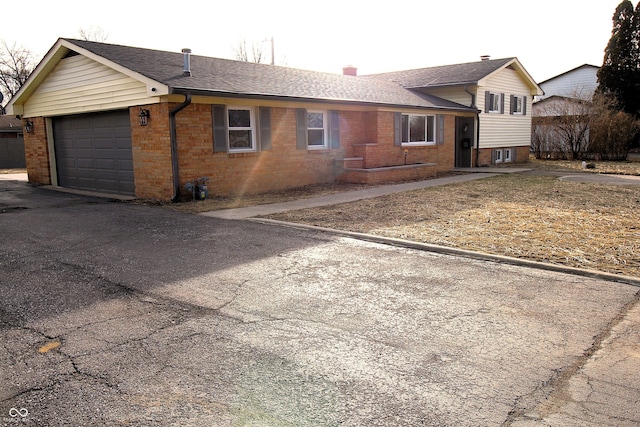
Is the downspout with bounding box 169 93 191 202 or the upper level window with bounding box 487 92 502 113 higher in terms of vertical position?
the upper level window with bounding box 487 92 502 113

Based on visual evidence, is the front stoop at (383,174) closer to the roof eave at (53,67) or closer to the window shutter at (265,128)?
the window shutter at (265,128)

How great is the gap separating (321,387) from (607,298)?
11.2 ft

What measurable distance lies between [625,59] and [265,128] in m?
28.6

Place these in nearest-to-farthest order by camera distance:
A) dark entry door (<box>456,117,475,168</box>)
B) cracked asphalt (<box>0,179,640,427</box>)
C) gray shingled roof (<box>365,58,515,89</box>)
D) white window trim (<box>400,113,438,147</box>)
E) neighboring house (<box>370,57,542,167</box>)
Result: cracked asphalt (<box>0,179,640,427</box>) → white window trim (<box>400,113,438,147</box>) → gray shingled roof (<box>365,58,515,89</box>) → neighboring house (<box>370,57,542,167</box>) → dark entry door (<box>456,117,475,168</box>)

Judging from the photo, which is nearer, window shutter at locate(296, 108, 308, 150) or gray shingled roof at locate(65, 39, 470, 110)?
gray shingled roof at locate(65, 39, 470, 110)

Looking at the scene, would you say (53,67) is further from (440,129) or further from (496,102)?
(496,102)

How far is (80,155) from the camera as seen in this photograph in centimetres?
1593

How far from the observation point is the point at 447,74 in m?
25.1

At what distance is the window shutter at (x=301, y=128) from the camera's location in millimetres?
15328

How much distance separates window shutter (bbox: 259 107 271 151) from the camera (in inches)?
558

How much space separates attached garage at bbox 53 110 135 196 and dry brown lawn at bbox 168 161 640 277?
3.27 m

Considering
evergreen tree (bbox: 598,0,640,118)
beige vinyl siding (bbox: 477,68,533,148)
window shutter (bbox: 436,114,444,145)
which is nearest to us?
window shutter (bbox: 436,114,444,145)

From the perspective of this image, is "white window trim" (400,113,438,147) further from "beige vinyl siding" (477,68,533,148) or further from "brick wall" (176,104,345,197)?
"brick wall" (176,104,345,197)

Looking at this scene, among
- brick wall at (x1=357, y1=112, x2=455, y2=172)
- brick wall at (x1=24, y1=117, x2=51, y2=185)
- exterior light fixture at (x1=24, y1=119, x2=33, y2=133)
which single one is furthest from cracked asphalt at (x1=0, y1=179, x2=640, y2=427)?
exterior light fixture at (x1=24, y1=119, x2=33, y2=133)
